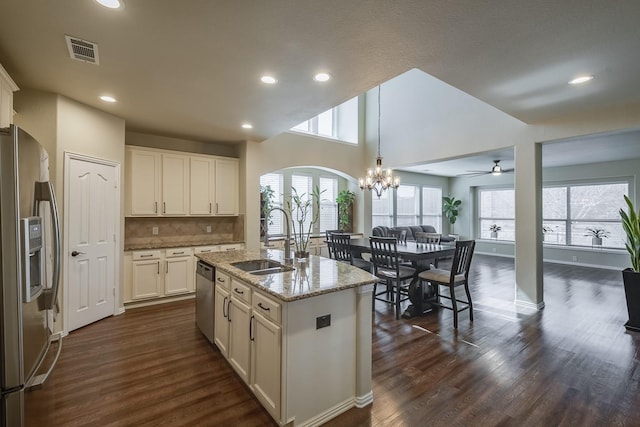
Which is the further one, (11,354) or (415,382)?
(415,382)

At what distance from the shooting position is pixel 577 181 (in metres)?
7.81

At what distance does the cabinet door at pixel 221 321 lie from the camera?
2631mm

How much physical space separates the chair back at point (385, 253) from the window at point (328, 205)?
3.18 meters

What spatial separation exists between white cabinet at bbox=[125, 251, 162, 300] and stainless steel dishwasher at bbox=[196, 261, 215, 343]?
56.3 inches

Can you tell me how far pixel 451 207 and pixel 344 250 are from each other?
694cm

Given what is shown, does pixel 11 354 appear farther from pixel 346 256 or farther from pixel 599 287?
pixel 599 287

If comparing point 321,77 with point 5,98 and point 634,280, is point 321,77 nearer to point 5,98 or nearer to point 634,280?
point 5,98

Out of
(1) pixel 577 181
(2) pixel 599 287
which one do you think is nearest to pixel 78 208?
(2) pixel 599 287

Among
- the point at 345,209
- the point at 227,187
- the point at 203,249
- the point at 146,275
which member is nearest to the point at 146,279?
the point at 146,275

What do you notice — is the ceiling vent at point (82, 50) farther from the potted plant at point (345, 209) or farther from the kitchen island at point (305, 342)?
the potted plant at point (345, 209)

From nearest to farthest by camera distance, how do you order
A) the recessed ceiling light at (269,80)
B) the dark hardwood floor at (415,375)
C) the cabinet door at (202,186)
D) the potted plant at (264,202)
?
the dark hardwood floor at (415,375) < the recessed ceiling light at (269,80) < the cabinet door at (202,186) < the potted plant at (264,202)

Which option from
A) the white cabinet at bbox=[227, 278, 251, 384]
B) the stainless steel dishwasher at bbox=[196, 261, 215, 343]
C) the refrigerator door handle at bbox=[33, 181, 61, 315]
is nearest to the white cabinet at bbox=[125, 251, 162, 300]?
the stainless steel dishwasher at bbox=[196, 261, 215, 343]

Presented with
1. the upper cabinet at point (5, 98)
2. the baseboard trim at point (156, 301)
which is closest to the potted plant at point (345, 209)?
the baseboard trim at point (156, 301)

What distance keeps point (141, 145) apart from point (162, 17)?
335cm
